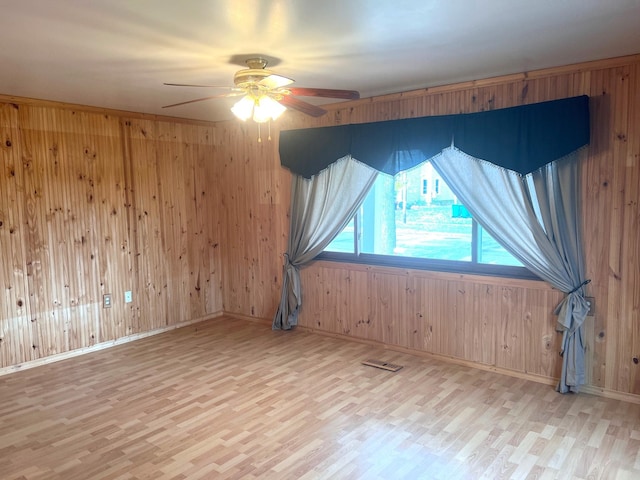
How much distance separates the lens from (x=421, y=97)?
4.08 m

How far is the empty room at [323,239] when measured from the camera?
2602mm

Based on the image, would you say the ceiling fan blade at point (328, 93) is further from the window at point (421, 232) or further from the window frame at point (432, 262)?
the window frame at point (432, 262)

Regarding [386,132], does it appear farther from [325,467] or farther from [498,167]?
[325,467]

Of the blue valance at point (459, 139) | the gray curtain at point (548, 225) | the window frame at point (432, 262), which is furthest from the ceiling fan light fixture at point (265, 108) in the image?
the window frame at point (432, 262)

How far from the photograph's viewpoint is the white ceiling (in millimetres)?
2191

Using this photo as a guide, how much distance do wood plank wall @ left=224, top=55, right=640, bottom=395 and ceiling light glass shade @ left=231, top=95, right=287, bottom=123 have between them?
1580mm

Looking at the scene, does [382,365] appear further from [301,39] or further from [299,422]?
[301,39]

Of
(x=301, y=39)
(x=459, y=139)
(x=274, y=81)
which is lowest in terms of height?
(x=459, y=139)

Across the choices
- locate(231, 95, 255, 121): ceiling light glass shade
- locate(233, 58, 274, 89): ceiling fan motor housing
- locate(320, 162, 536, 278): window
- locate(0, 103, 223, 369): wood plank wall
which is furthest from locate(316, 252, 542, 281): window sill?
locate(233, 58, 274, 89): ceiling fan motor housing

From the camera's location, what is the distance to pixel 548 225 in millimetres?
3471

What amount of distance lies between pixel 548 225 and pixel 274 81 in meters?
2.25

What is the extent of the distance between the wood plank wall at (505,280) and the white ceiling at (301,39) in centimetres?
23

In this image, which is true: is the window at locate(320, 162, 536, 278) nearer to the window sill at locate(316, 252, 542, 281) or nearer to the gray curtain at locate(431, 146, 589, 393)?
the window sill at locate(316, 252, 542, 281)

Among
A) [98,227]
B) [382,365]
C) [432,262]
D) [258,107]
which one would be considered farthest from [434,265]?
[98,227]
